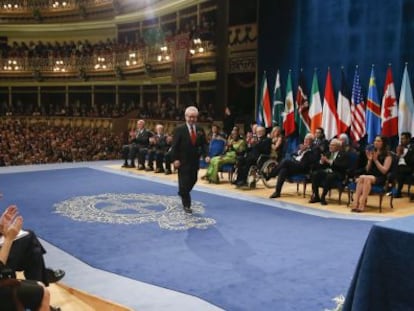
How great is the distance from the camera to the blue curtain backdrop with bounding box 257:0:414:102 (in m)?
9.62

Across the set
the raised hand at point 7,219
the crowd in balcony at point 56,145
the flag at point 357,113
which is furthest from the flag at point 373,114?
the crowd in balcony at point 56,145

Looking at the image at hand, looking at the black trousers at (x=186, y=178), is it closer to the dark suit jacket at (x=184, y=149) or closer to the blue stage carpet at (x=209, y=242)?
the dark suit jacket at (x=184, y=149)

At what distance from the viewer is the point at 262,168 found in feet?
30.3

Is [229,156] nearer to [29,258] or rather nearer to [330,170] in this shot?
[330,170]

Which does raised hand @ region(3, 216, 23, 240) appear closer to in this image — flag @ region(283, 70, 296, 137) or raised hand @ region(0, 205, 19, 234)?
raised hand @ region(0, 205, 19, 234)

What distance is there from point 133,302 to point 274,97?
338 inches

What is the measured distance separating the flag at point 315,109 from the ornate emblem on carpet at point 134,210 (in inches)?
151

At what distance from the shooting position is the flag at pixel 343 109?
10.2 meters

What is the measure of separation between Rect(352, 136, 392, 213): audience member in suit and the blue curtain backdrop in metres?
2.41

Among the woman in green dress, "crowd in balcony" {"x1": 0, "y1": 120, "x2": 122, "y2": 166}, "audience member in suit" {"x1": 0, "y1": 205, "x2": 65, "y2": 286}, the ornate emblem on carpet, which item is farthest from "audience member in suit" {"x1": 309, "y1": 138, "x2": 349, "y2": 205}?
"crowd in balcony" {"x1": 0, "y1": 120, "x2": 122, "y2": 166}

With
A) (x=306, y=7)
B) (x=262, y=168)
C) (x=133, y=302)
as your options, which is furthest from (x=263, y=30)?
(x=133, y=302)

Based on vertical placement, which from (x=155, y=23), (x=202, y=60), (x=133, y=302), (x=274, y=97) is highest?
(x=155, y=23)

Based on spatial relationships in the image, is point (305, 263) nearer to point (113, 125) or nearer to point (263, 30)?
point (263, 30)

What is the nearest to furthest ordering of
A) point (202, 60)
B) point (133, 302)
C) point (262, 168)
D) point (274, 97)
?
point (133, 302), point (262, 168), point (274, 97), point (202, 60)
